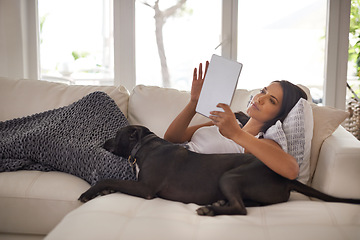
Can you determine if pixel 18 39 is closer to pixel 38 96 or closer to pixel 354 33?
pixel 38 96

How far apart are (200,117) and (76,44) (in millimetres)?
1844

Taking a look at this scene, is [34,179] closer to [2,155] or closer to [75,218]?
[2,155]

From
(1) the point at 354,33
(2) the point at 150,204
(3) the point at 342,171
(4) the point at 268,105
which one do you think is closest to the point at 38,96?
(2) the point at 150,204

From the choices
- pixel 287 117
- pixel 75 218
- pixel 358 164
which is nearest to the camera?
pixel 75 218

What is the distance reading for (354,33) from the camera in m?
3.74

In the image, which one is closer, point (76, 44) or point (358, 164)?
point (358, 164)

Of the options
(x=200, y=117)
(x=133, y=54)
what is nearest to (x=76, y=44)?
(x=133, y=54)

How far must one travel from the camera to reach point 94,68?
12.1 ft

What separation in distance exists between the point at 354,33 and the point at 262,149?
2648 millimetres

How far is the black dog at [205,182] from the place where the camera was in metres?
1.56

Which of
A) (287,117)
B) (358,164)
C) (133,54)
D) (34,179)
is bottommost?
(34,179)

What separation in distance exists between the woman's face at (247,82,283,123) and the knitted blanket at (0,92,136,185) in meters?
0.61

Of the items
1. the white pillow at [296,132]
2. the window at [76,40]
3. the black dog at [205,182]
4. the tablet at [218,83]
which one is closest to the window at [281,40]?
the window at [76,40]

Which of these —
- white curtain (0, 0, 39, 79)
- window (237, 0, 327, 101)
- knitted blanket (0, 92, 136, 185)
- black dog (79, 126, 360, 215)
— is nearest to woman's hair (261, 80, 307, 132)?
black dog (79, 126, 360, 215)
